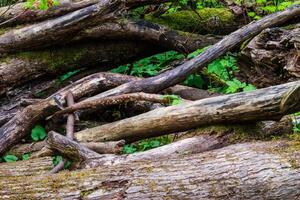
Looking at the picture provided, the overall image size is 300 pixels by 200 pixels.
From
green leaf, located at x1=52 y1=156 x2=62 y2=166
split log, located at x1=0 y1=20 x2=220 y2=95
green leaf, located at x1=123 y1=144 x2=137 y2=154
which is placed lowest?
green leaf, located at x1=52 y1=156 x2=62 y2=166

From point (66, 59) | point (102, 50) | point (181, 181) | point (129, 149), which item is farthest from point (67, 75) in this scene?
point (181, 181)

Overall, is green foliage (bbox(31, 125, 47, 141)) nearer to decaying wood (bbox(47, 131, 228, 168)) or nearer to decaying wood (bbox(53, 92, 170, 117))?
decaying wood (bbox(53, 92, 170, 117))

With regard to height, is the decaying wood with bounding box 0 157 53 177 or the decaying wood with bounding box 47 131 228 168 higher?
the decaying wood with bounding box 47 131 228 168

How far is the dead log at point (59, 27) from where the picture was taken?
608cm

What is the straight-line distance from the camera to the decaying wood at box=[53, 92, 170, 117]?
16.4ft

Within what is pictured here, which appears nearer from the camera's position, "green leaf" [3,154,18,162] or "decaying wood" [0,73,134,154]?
"green leaf" [3,154,18,162]

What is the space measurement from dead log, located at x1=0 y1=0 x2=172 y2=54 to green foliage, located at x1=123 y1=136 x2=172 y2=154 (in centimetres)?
237

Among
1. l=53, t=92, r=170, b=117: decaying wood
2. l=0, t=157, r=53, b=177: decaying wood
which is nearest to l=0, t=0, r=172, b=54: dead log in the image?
l=53, t=92, r=170, b=117: decaying wood

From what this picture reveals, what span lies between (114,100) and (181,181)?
8.38ft

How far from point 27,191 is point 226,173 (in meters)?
1.39

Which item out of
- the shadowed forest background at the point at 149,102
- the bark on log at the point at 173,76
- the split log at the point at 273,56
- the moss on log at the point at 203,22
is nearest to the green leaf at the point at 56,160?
the shadowed forest background at the point at 149,102

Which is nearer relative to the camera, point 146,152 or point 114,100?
point 146,152

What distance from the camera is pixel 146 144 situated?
4.58m

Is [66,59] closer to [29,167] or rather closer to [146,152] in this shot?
[29,167]
